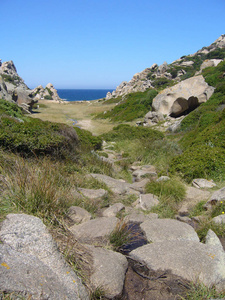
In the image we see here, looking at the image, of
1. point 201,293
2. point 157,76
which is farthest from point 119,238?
point 157,76

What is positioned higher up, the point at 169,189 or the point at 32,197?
the point at 32,197

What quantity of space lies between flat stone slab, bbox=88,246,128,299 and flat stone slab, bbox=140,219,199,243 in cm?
105

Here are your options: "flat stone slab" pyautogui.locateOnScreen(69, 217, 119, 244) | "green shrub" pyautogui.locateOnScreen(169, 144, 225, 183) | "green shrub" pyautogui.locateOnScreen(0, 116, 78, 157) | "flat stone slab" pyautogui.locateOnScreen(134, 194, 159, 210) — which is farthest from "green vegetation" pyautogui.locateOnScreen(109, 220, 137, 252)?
"green shrub" pyautogui.locateOnScreen(169, 144, 225, 183)

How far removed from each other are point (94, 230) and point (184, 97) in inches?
734

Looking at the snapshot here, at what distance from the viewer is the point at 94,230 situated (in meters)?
4.89

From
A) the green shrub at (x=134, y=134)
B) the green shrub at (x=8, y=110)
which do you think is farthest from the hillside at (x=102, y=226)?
the green shrub at (x=8, y=110)

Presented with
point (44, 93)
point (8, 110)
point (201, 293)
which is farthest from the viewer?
point (44, 93)

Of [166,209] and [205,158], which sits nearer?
[166,209]

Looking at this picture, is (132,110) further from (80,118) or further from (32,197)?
(32,197)

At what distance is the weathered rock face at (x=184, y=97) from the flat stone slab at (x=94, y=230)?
17891 millimetres

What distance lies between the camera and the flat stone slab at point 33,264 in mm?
2711

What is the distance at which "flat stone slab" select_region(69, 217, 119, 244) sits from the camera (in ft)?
15.0

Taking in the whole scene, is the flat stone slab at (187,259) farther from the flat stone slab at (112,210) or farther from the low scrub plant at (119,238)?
the flat stone slab at (112,210)

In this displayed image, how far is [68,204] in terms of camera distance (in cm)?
540
